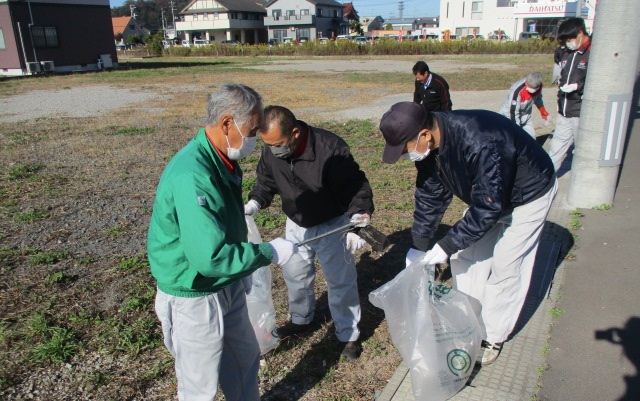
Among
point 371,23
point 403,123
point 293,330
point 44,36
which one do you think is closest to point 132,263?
point 293,330

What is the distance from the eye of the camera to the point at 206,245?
1742 millimetres

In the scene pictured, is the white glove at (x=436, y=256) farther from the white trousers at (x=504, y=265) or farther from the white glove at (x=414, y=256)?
the white trousers at (x=504, y=265)

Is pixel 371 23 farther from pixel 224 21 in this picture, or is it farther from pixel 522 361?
pixel 522 361

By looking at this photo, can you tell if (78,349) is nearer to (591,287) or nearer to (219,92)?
(219,92)

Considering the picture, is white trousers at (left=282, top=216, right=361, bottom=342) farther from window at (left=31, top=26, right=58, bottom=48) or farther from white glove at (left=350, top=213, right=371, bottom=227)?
window at (left=31, top=26, right=58, bottom=48)

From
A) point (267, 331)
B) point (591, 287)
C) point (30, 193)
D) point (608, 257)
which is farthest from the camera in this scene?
point (30, 193)

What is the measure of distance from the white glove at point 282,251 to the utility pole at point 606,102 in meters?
4.10

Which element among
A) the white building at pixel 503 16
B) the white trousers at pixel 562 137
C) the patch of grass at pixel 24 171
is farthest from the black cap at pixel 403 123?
the white building at pixel 503 16

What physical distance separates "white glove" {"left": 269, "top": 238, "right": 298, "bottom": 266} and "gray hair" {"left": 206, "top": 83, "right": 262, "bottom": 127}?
1.97ft

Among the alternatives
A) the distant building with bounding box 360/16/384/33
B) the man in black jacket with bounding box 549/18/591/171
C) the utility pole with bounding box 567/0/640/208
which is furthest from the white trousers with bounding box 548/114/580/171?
the distant building with bounding box 360/16/384/33

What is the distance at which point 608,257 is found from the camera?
4.11 m

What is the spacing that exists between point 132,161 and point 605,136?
6.51 metres

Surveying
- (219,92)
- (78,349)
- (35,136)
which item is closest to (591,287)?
(219,92)

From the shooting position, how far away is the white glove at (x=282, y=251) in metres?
2.22
